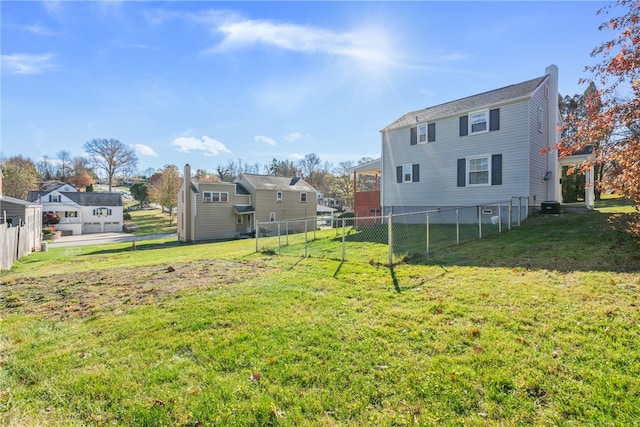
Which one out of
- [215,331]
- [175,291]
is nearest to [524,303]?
[215,331]

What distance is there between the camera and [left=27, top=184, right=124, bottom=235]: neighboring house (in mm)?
37750

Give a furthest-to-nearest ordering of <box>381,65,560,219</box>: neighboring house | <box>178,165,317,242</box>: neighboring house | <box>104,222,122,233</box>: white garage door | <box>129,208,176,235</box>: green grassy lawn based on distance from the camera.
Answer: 1. <box>104,222,122,233</box>: white garage door
2. <box>129,208,176,235</box>: green grassy lawn
3. <box>178,165,317,242</box>: neighboring house
4. <box>381,65,560,219</box>: neighboring house

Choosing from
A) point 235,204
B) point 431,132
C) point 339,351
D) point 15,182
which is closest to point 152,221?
point 15,182

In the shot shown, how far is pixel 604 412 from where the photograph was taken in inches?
86.2

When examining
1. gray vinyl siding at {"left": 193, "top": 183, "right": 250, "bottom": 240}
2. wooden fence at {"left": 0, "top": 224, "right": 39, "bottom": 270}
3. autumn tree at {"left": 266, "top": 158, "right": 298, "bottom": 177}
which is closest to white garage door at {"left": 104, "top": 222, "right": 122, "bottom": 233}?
gray vinyl siding at {"left": 193, "top": 183, "right": 250, "bottom": 240}

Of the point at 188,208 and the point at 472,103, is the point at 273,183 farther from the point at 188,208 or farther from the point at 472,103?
the point at 472,103

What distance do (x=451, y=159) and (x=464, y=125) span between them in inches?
71.1

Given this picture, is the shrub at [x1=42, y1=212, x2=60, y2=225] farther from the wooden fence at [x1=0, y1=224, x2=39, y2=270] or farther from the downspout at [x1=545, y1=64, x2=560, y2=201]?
the downspout at [x1=545, y1=64, x2=560, y2=201]

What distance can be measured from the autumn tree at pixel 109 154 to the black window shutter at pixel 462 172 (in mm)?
66193

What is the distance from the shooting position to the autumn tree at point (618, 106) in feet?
17.0

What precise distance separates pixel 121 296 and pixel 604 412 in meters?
6.98

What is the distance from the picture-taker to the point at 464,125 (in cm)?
1512

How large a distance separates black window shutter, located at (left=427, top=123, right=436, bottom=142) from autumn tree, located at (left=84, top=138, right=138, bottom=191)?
64.3 metres

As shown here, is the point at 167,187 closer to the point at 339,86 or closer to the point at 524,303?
the point at 339,86
